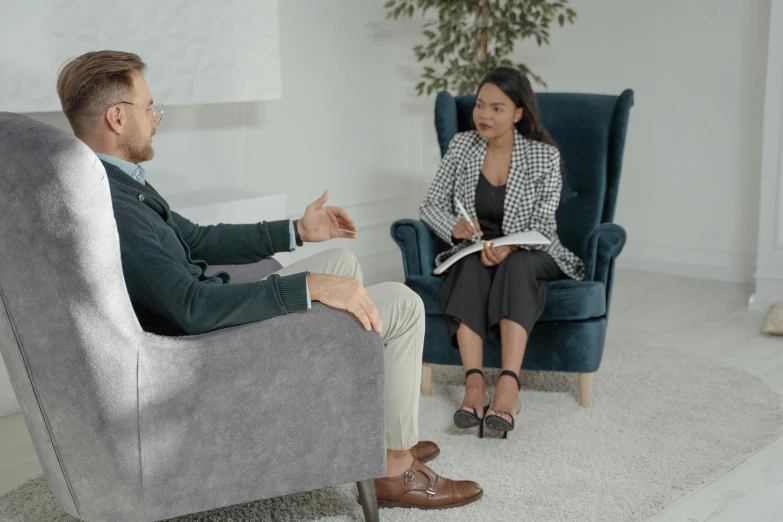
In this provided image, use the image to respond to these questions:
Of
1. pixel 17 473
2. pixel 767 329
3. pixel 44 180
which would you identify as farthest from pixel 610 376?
pixel 44 180

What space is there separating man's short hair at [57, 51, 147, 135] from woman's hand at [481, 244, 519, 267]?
1335 millimetres

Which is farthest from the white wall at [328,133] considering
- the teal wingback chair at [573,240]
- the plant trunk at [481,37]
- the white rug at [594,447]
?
the white rug at [594,447]

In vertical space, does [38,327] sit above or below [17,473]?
above

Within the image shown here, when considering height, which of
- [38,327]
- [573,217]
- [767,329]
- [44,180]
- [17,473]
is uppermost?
[44,180]

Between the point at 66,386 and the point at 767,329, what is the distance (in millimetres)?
2929

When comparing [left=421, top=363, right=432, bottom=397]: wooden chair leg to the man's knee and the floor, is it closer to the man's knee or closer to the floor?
the man's knee

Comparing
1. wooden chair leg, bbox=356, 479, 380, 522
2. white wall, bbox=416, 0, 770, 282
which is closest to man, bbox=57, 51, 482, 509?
wooden chair leg, bbox=356, 479, 380, 522

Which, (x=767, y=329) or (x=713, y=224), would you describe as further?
(x=713, y=224)

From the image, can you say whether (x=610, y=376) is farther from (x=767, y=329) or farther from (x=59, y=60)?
(x=59, y=60)

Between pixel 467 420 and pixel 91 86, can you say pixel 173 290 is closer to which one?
pixel 91 86

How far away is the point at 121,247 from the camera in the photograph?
5.84 feet

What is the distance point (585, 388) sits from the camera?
2959mm

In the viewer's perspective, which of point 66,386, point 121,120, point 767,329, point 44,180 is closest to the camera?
point 44,180

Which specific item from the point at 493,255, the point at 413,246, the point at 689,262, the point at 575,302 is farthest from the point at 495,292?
the point at 689,262
